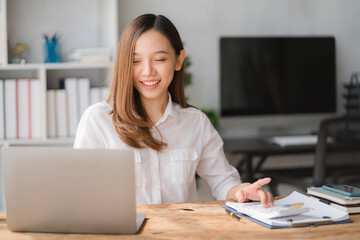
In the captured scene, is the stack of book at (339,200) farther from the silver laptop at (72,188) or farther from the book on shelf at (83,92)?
the book on shelf at (83,92)

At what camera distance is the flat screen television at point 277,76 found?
369cm

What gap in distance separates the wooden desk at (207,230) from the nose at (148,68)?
1.62ft

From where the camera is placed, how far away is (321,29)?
12.9 feet

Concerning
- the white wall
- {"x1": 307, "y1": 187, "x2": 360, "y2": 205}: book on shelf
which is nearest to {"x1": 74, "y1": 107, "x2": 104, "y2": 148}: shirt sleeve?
{"x1": 307, "y1": 187, "x2": 360, "y2": 205}: book on shelf

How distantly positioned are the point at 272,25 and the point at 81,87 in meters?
1.58

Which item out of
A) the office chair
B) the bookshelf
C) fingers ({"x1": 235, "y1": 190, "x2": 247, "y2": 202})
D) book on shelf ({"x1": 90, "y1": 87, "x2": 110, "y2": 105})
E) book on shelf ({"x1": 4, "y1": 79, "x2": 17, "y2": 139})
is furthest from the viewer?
the bookshelf

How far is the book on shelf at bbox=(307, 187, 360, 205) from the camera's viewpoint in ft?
5.00

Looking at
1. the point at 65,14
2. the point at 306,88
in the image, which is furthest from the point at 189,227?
the point at 306,88

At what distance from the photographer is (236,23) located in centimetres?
375

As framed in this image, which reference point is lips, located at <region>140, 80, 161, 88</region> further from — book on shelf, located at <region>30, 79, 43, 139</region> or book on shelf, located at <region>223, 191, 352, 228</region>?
book on shelf, located at <region>30, 79, 43, 139</region>

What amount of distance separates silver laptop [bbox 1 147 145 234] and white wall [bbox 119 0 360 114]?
234 cm

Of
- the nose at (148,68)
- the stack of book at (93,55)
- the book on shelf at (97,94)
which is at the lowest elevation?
the book on shelf at (97,94)

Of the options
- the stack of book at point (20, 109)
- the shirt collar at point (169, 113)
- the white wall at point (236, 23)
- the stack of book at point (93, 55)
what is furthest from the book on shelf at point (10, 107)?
the shirt collar at point (169, 113)

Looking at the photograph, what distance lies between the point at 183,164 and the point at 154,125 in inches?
7.2
